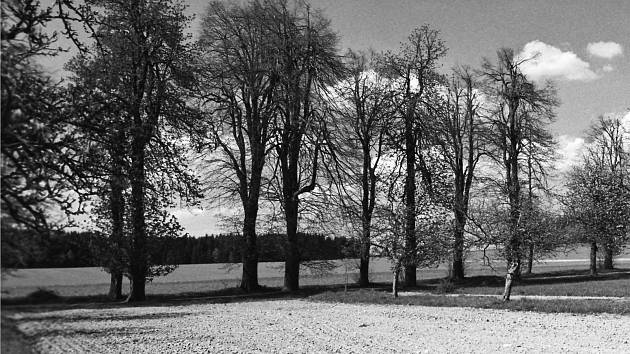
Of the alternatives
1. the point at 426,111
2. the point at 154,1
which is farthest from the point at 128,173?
the point at 426,111

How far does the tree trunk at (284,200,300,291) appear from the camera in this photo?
1081 inches

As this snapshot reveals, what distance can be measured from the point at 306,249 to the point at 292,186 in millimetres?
Result: 3254

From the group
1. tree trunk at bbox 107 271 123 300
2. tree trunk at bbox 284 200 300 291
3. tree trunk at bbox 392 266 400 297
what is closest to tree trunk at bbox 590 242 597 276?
tree trunk at bbox 392 266 400 297

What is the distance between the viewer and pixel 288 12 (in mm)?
26938

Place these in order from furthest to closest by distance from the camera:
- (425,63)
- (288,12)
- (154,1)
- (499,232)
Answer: (425,63) → (288,12) → (499,232) → (154,1)

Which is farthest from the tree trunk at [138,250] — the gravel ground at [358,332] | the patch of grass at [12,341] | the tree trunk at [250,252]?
the tree trunk at [250,252]

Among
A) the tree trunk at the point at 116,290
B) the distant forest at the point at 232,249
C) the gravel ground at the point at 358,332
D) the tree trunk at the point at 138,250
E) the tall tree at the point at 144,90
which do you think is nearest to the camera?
the tall tree at the point at 144,90

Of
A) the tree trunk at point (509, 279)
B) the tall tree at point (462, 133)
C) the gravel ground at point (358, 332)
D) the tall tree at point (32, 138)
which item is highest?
the tall tree at point (462, 133)

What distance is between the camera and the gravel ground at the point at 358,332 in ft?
32.2

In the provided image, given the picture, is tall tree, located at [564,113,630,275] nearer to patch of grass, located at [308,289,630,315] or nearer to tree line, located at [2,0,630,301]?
tree line, located at [2,0,630,301]

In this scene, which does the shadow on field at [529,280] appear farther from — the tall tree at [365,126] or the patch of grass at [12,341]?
the patch of grass at [12,341]

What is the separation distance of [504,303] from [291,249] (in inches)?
463

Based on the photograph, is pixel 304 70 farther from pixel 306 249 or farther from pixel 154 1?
pixel 154 1

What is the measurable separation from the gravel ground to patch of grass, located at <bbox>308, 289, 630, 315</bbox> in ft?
3.13
